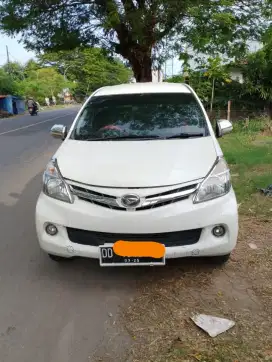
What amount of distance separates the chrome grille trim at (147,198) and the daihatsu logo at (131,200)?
28mm

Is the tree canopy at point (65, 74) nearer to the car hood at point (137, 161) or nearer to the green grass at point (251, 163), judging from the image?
the green grass at point (251, 163)

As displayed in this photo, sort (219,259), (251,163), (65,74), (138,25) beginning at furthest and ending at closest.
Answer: (65,74), (138,25), (251,163), (219,259)

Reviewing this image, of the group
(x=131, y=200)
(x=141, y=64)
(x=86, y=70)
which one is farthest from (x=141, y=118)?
(x=86, y=70)

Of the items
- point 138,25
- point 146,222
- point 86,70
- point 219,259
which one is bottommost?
point 86,70

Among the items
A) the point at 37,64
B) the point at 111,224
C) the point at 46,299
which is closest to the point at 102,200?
the point at 111,224

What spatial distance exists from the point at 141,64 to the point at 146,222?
16.5 metres

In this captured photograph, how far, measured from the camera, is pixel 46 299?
3.22 metres

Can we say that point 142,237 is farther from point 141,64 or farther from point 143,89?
point 141,64

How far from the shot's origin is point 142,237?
10.1 ft

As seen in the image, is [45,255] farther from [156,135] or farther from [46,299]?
[156,135]

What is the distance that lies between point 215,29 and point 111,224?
1657 cm

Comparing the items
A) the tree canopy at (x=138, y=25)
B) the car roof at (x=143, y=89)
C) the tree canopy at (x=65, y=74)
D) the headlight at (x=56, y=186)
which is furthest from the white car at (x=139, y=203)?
the tree canopy at (x=65, y=74)

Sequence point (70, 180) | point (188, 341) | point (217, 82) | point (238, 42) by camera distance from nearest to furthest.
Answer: point (188, 341) → point (70, 180) → point (217, 82) → point (238, 42)

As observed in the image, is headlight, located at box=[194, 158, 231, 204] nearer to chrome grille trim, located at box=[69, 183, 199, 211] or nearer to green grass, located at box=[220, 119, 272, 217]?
chrome grille trim, located at box=[69, 183, 199, 211]
